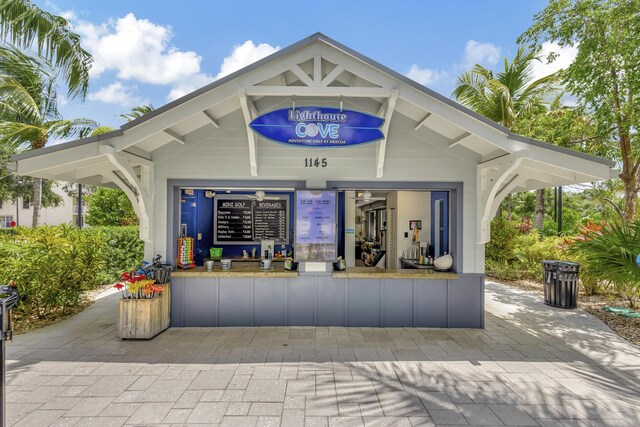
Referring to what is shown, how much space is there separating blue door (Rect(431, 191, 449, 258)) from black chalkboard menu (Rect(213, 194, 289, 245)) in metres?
3.34

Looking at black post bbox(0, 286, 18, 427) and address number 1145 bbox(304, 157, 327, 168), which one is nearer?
black post bbox(0, 286, 18, 427)

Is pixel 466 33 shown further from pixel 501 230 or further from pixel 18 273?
pixel 18 273

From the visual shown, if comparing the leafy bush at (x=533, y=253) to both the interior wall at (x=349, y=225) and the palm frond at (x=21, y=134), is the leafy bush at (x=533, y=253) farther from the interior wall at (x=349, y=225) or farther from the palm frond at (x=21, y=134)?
the palm frond at (x=21, y=134)

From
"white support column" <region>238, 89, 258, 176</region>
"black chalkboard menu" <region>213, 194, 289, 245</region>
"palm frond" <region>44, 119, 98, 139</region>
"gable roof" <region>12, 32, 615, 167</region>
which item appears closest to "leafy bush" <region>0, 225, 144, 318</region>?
"gable roof" <region>12, 32, 615, 167</region>

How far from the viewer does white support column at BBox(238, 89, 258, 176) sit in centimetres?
416

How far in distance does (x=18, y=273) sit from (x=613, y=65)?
1189 centimetres

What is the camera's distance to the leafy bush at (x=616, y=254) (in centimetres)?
496

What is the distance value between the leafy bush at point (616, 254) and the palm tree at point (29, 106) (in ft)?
45.3

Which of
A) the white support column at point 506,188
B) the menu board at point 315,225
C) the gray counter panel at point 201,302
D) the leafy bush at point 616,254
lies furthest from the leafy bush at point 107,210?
the leafy bush at point 616,254

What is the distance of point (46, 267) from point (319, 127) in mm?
5129

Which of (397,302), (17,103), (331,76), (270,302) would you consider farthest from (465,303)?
(17,103)

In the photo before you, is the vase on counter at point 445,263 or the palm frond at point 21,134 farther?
the palm frond at point 21,134

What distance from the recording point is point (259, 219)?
7.54 m

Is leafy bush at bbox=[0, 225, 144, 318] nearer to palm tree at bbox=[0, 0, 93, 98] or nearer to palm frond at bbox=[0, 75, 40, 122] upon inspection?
palm tree at bbox=[0, 0, 93, 98]
